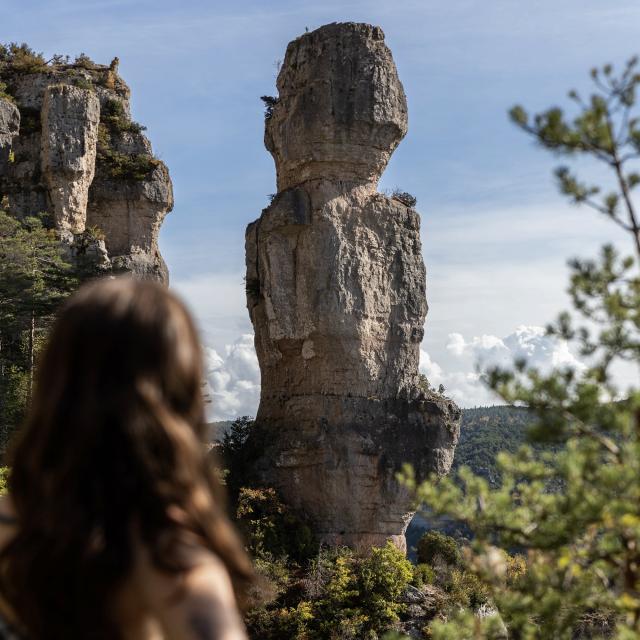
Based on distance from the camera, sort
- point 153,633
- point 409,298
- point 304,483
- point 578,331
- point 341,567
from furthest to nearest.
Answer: point 409,298 → point 304,483 → point 341,567 → point 578,331 → point 153,633

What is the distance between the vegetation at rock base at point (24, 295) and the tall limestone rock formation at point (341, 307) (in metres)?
4.77

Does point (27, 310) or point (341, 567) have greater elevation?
point (27, 310)

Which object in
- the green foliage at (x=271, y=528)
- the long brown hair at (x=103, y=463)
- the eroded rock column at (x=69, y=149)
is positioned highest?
the eroded rock column at (x=69, y=149)

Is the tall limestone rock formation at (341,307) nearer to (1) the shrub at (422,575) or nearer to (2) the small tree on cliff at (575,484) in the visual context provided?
(1) the shrub at (422,575)

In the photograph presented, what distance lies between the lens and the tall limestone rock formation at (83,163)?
27.8 metres

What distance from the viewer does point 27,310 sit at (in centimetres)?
2422

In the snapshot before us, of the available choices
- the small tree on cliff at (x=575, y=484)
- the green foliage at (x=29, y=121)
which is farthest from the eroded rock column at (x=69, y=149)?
the small tree on cliff at (x=575, y=484)

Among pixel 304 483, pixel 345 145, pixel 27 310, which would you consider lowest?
pixel 304 483

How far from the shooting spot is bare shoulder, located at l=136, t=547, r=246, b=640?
169cm

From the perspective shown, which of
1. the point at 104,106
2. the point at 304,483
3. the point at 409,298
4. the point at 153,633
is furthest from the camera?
the point at 104,106

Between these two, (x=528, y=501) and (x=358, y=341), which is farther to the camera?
(x=358, y=341)

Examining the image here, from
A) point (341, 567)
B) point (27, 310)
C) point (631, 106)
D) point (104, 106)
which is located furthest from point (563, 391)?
point (104, 106)

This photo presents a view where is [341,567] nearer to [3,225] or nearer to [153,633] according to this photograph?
[3,225]

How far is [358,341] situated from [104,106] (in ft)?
41.2
